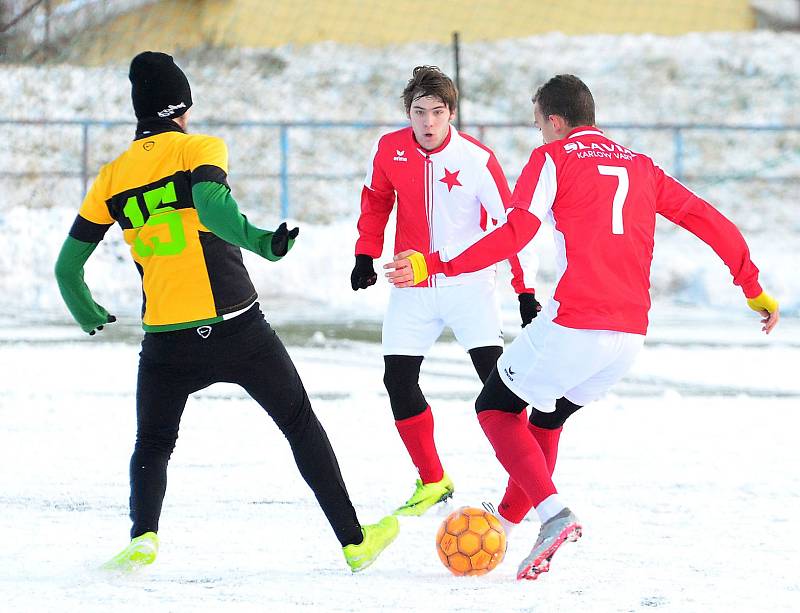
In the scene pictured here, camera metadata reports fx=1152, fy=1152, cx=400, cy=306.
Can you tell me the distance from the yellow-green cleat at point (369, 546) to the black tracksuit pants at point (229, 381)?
0.03 metres

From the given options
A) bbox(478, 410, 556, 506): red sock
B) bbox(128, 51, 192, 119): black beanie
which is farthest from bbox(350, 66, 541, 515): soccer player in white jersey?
bbox(128, 51, 192, 119): black beanie

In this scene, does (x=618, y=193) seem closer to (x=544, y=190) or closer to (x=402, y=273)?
(x=544, y=190)

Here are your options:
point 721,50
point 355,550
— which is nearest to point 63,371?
point 355,550

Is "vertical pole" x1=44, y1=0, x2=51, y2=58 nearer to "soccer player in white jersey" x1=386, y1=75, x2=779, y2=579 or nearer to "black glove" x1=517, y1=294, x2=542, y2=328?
"black glove" x1=517, y1=294, x2=542, y2=328

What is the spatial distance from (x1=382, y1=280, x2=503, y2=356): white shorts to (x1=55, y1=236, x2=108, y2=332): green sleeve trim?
1.38 m

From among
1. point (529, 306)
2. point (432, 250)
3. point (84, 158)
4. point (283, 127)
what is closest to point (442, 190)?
point (432, 250)

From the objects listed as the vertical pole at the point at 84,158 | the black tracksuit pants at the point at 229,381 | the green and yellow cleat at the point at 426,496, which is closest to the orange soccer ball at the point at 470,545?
the black tracksuit pants at the point at 229,381

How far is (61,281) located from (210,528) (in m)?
1.17

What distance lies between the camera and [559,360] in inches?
146

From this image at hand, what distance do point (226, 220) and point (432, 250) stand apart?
1.58 m

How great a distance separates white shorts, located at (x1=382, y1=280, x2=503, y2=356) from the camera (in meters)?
4.83

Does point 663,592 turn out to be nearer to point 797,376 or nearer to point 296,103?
point 797,376

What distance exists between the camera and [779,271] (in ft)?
46.9

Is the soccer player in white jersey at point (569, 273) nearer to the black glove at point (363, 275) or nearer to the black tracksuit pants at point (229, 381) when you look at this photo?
the black tracksuit pants at point (229, 381)
